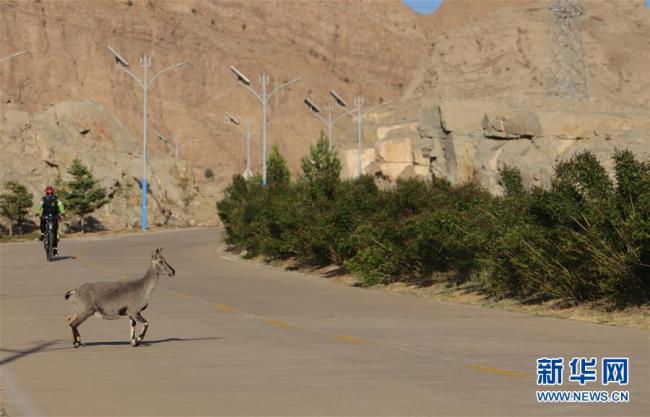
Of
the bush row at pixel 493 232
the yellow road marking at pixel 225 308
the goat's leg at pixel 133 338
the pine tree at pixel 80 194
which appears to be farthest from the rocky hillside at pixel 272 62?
the goat's leg at pixel 133 338

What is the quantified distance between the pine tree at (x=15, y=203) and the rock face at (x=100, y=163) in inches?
226

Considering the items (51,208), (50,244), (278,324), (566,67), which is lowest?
(278,324)

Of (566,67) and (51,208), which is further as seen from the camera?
(566,67)

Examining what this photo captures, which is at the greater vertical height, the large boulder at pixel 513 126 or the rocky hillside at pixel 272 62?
the rocky hillside at pixel 272 62

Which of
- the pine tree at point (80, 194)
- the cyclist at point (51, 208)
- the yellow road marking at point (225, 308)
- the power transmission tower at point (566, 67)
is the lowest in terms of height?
the yellow road marking at point (225, 308)

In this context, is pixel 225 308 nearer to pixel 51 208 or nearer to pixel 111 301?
pixel 111 301

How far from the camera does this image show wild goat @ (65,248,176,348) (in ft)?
48.5

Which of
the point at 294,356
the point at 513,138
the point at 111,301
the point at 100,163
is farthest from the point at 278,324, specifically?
the point at 100,163

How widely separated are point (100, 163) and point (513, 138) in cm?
3761

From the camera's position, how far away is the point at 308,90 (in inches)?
6688

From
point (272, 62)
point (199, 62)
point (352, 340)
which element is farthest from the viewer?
point (272, 62)

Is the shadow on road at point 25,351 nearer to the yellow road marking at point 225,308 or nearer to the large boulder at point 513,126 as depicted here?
the yellow road marking at point 225,308

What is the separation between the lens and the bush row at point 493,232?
19484 mm

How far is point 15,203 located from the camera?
221 ft
